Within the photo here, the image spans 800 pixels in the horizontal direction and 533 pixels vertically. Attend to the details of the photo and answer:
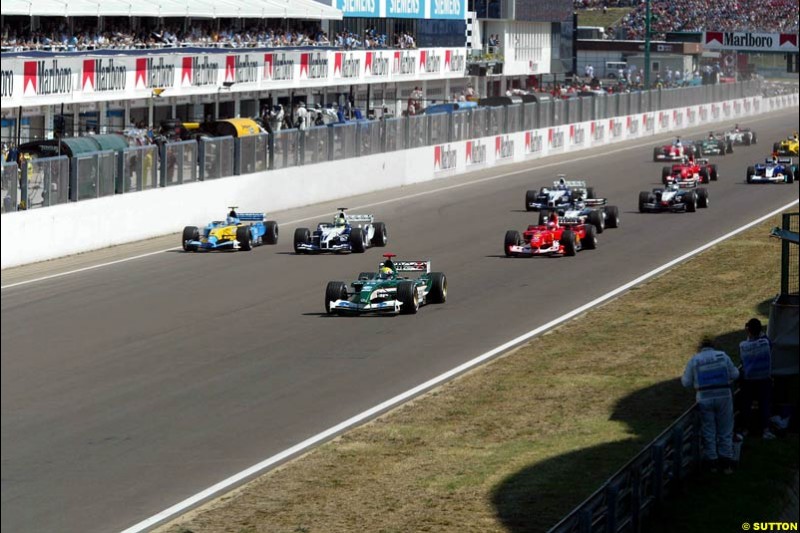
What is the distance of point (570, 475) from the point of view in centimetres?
1492

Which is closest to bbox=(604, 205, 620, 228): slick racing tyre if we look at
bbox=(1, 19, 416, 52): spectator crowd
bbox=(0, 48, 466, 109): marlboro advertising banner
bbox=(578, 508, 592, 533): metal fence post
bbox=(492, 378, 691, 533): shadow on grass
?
bbox=(0, 48, 466, 109): marlboro advertising banner

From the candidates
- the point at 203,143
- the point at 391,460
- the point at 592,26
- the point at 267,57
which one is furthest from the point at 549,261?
the point at 592,26

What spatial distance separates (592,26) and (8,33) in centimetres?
5038

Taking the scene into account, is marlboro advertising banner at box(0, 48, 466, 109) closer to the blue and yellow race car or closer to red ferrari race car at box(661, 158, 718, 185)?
the blue and yellow race car

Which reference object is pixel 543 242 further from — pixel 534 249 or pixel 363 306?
pixel 363 306

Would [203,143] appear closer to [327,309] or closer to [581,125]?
[327,309]

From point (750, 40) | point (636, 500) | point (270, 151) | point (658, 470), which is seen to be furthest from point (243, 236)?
point (750, 40)

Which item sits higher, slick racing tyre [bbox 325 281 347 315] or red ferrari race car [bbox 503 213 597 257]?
red ferrari race car [bbox 503 213 597 257]

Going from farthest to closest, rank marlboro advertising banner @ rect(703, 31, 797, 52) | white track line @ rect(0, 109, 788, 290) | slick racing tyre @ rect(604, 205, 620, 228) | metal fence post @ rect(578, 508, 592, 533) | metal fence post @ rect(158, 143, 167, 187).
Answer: marlboro advertising banner @ rect(703, 31, 797, 52) → slick racing tyre @ rect(604, 205, 620, 228) → metal fence post @ rect(158, 143, 167, 187) → white track line @ rect(0, 109, 788, 290) → metal fence post @ rect(578, 508, 592, 533)

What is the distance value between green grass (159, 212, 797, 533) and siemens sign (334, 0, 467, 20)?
134 feet

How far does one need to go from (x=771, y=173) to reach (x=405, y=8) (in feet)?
77.4

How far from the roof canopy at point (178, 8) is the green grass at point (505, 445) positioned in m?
22.2

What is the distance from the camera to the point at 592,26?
85250 mm

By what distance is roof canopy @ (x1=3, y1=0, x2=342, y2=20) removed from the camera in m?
40.8
